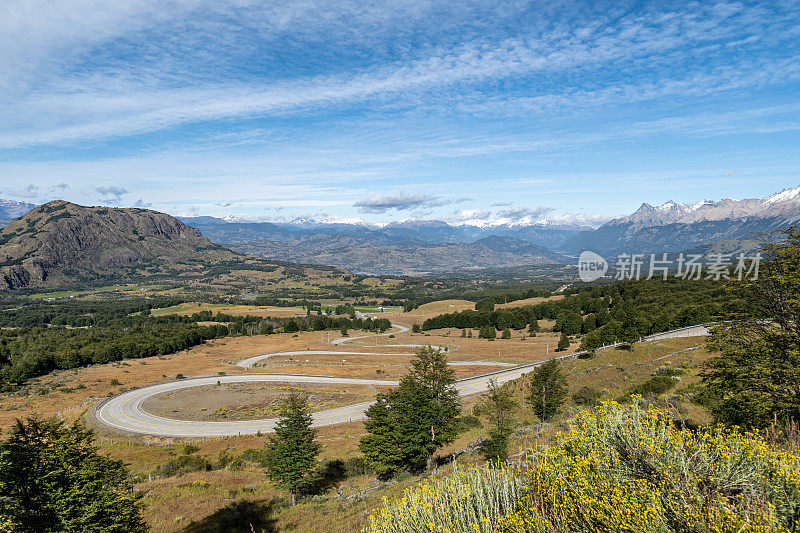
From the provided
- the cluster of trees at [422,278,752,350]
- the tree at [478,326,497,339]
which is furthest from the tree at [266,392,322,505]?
the tree at [478,326,497,339]

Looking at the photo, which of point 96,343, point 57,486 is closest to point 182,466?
point 57,486

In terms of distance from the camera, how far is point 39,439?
1291 centimetres

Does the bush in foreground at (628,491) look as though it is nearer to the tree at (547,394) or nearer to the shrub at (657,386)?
the tree at (547,394)

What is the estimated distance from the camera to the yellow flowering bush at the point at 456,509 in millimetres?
7730

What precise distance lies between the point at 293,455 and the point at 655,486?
86.8ft

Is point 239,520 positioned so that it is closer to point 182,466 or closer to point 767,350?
point 182,466

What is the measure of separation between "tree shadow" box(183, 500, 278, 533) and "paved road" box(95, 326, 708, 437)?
28.1 metres

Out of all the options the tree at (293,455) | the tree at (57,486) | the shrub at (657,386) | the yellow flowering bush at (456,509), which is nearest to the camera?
the yellow flowering bush at (456,509)

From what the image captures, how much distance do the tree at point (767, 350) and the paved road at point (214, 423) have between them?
48.0 m

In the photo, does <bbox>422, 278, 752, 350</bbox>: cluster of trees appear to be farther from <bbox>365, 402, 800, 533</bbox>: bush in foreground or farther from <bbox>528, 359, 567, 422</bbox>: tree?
<bbox>528, 359, 567, 422</bbox>: tree

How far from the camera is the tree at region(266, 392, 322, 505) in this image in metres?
27.5

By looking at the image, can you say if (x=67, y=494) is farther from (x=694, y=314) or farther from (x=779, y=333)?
(x=694, y=314)

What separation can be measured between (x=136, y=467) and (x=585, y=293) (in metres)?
158

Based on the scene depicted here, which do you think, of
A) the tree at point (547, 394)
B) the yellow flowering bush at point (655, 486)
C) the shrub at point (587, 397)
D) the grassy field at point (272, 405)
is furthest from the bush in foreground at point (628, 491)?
the shrub at point (587, 397)
